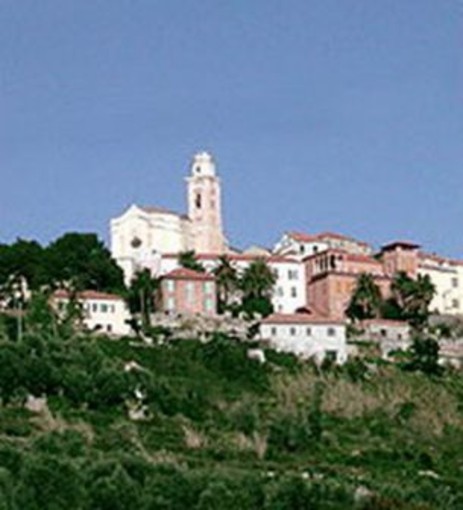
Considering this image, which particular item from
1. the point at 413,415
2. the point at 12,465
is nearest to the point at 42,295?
the point at 413,415

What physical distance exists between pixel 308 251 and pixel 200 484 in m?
85.8

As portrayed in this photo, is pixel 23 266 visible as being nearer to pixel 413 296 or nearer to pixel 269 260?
pixel 269 260

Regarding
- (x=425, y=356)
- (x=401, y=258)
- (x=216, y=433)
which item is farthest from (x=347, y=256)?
(x=216, y=433)

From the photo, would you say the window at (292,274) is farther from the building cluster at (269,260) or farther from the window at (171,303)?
the window at (171,303)

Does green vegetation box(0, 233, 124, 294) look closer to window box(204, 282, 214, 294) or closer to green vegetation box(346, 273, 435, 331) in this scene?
window box(204, 282, 214, 294)

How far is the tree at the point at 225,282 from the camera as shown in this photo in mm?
92875

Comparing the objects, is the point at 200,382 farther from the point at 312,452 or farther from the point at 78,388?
the point at 312,452

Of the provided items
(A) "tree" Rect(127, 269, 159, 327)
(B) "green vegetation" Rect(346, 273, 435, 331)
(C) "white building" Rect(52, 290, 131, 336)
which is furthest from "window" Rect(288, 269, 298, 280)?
(C) "white building" Rect(52, 290, 131, 336)

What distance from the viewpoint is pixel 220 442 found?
36594 millimetres

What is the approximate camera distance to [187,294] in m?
89.6

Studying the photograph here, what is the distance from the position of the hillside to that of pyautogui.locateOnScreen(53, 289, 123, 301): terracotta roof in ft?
35.8

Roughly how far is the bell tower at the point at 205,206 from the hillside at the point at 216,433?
3436 centimetres

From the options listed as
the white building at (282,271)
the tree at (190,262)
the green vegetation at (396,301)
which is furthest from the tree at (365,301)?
the tree at (190,262)

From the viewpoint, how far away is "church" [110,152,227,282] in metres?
101
